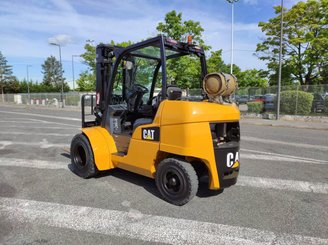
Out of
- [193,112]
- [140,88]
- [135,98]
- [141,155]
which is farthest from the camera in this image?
[140,88]

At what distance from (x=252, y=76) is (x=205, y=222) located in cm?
5160

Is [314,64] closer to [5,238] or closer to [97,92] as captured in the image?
[97,92]

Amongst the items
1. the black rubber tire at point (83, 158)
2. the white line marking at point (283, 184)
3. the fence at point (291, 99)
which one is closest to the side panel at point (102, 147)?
the black rubber tire at point (83, 158)

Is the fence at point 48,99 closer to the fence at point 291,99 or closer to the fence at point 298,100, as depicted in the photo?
the fence at point 291,99

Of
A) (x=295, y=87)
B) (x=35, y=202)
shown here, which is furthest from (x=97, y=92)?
(x=295, y=87)

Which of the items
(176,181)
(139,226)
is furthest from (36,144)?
(139,226)

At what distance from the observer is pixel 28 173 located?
5.64 meters

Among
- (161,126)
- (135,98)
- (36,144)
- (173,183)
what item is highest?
(135,98)

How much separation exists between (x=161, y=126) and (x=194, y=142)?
60 cm

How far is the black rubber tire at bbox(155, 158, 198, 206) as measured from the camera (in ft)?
12.9

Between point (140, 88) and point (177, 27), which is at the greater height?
point (177, 27)

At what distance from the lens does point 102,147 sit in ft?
16.8

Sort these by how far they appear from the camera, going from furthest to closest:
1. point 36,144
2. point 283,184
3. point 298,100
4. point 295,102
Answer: point 295,102
point 298,100
point 36,144
point 283,184

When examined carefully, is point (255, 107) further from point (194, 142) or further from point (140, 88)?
point (194, 142)
